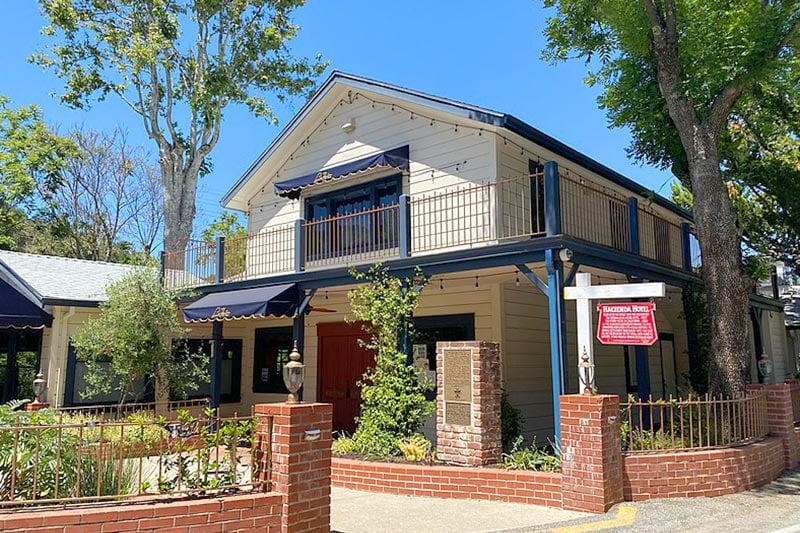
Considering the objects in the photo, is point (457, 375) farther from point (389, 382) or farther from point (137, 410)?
point (137, 410)

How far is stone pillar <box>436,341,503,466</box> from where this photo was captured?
873cm

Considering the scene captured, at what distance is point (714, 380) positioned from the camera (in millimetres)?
9914

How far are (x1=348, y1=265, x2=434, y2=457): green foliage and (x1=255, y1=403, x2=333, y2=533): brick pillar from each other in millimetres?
3767

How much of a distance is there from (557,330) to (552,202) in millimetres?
1907

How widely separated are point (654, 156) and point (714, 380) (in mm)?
5821

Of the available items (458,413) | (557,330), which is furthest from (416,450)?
(557,330)

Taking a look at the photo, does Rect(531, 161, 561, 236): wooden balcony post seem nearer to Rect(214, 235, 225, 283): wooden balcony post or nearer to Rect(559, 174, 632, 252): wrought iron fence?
Rect(559, 174, 632, 252): wrought iron fence

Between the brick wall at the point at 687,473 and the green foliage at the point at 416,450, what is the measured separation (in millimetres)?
2819

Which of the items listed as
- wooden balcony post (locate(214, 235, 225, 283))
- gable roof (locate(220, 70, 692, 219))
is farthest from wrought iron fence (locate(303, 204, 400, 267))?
gable roof (locate(220, 70, 692, 219))

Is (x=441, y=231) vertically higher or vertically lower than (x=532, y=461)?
higher

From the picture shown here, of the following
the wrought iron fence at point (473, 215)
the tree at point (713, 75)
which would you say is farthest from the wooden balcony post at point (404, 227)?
the tree at point (713, 75)

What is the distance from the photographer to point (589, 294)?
8461 millimetres

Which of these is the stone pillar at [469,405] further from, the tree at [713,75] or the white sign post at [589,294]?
the tree at [713,75]

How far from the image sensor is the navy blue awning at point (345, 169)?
42.0 feet
